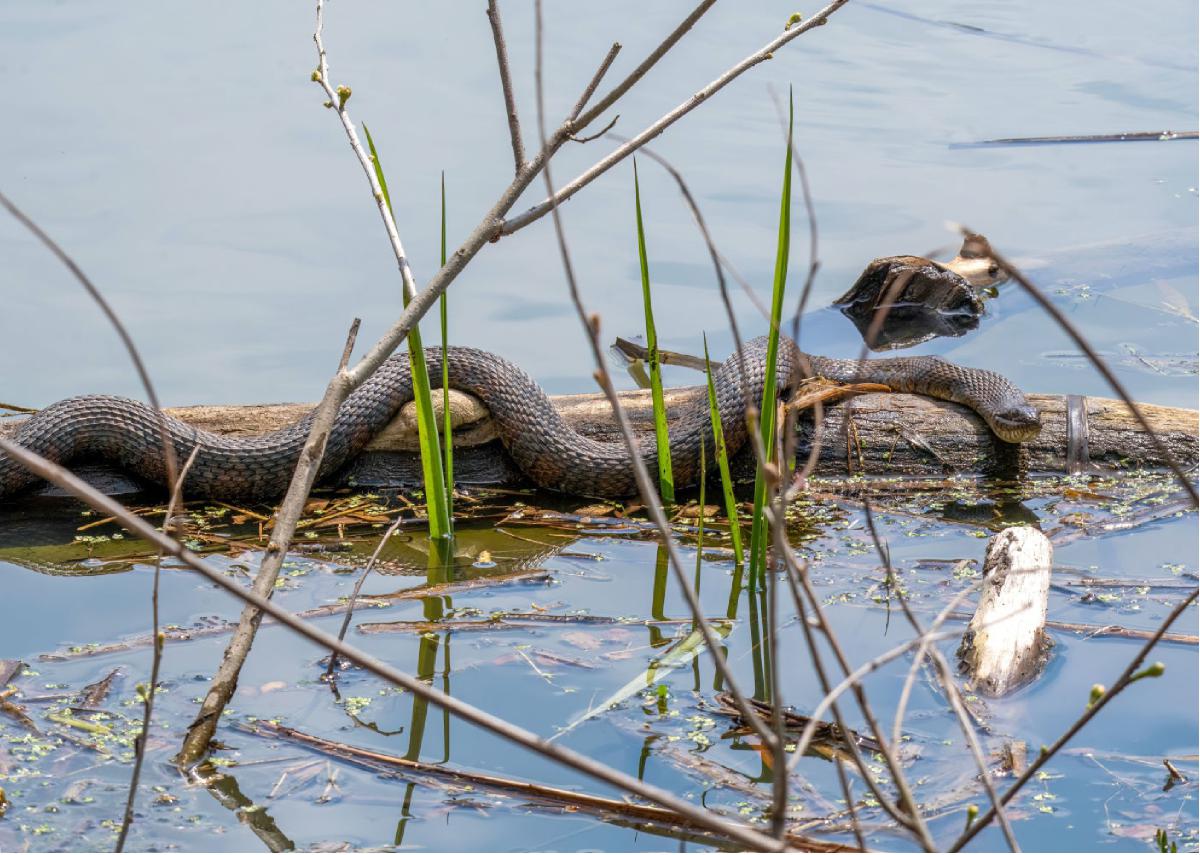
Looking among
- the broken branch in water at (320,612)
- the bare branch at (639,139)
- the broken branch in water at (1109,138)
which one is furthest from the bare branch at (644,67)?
the broken branch in water at (1109,138)

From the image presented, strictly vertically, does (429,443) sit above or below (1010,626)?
above

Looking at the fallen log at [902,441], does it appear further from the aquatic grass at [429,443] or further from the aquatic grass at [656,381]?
the aquatic grass at [429,443]

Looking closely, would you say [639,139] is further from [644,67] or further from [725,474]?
[725,474]

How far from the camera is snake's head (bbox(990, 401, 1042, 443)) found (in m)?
5.37

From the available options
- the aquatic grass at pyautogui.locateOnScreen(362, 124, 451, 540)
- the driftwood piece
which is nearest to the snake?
the aquatic grass at pyautogui.locateOnScreen(362, 124, 451, 540)

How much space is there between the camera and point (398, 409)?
5.43m

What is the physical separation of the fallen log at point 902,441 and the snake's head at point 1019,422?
0.39ft

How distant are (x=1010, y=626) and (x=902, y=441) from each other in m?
2.37

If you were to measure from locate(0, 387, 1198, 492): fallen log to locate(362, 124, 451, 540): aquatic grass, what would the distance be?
1.01m

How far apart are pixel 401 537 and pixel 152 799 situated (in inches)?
87.7

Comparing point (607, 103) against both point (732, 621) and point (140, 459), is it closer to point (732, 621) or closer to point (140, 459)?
point (732, 621)

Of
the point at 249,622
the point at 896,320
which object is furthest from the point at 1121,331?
the point at 249,622

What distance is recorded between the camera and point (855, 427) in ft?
18.4

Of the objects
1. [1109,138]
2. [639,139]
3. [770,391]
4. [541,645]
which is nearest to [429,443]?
[541,645]
